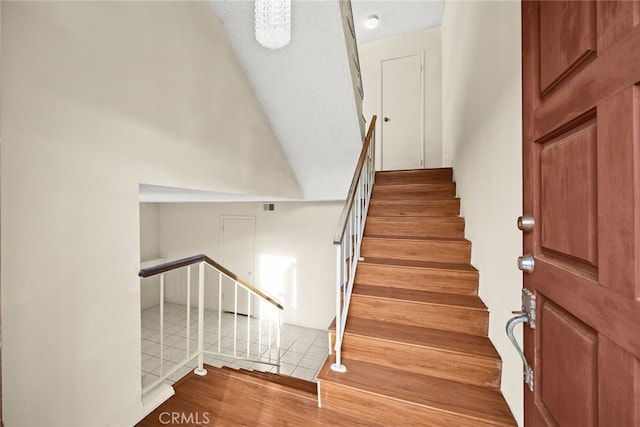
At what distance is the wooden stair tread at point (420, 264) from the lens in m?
2.09

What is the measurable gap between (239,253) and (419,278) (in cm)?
408

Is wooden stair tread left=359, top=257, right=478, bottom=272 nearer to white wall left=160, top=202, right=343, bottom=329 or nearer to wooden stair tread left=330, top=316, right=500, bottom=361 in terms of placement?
wooden stair tread left=330, top=316, right=500, bottom=361

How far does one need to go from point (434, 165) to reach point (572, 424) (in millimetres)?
4182

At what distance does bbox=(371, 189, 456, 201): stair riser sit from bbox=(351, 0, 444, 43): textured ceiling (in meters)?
2.65

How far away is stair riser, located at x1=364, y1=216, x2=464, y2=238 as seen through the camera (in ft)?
8.29

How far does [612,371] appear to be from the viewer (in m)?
0.48

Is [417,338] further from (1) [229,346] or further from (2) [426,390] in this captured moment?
(1) [229,346]

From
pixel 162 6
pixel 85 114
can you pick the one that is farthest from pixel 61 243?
pixel 162 6

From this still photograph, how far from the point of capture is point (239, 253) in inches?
212

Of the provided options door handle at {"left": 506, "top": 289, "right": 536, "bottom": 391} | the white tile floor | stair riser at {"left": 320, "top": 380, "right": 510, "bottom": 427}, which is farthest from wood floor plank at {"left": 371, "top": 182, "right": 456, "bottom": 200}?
the white tile floor

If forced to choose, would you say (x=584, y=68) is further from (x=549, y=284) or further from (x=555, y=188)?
(x=549, y=284)

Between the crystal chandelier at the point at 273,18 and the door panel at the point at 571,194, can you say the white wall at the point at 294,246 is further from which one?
the door panel at the point at 571,194

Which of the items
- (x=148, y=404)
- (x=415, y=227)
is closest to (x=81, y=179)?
(x=148, y=404)

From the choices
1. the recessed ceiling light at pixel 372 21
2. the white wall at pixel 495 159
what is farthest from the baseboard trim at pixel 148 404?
the recessed ceiling light at pixel 372 21
